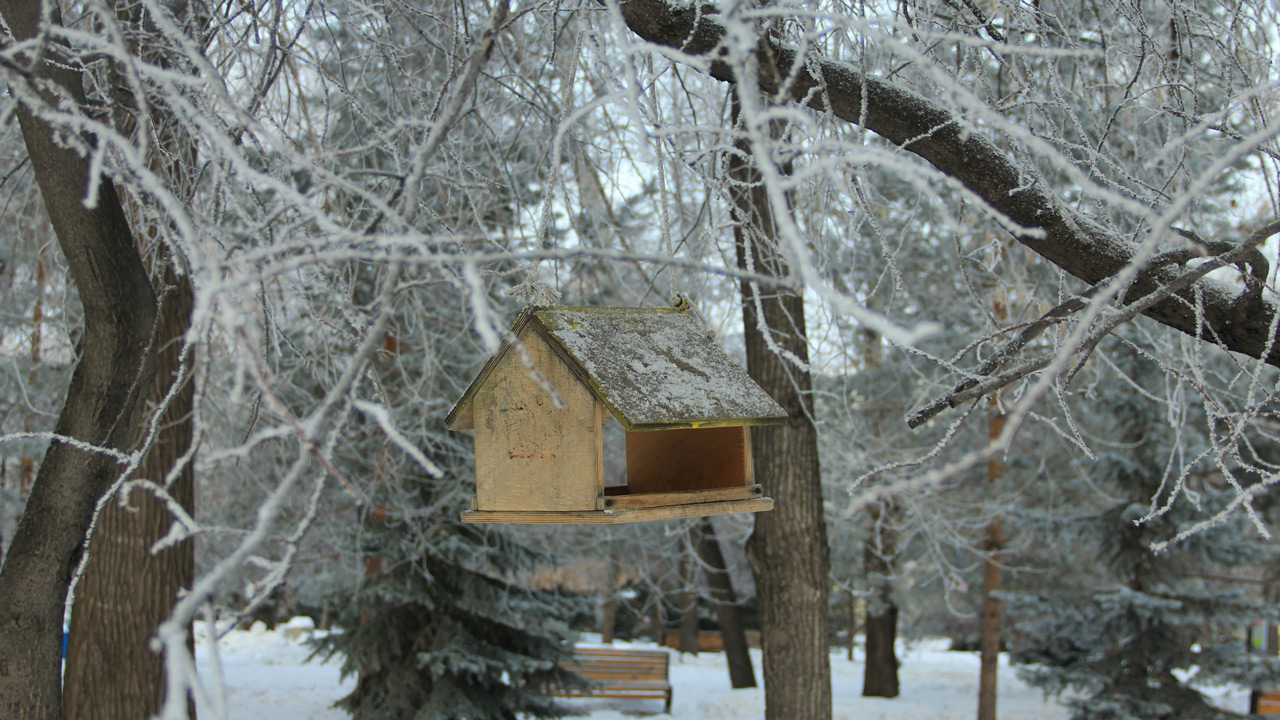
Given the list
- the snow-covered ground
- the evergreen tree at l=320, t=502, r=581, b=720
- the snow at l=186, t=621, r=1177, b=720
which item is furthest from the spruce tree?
the snow at l=186, t=621, r=1177, b=720

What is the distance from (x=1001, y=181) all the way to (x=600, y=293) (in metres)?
4.24

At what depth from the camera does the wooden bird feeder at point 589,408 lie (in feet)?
7.85

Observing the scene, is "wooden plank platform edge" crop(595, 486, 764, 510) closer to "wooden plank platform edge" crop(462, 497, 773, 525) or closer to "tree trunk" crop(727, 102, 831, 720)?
"wooden plank platform edge" crop(462, 497, 773, 525)

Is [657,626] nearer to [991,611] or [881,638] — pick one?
[881,638]

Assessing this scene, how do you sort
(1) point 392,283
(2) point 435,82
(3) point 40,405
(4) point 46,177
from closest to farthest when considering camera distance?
(1) point 392,283 < (4) point 46,177 < (2) point 435,82 < (3) point 40,405

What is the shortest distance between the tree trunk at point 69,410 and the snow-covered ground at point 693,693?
6810 mm

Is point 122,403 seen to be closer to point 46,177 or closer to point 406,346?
point 46,177

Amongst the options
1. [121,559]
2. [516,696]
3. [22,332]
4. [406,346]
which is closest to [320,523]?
[406,346]

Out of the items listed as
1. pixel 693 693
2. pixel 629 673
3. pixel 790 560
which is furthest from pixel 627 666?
pixel 790 560

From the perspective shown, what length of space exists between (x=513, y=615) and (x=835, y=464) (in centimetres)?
337

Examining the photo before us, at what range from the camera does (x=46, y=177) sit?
109 inches

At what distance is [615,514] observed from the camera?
7.72 ft

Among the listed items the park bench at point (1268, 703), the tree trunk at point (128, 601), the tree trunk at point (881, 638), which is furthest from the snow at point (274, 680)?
the park bench at point (1268, 703)

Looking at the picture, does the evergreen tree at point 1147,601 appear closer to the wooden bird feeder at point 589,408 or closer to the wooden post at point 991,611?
the wooden post at point 991,611
